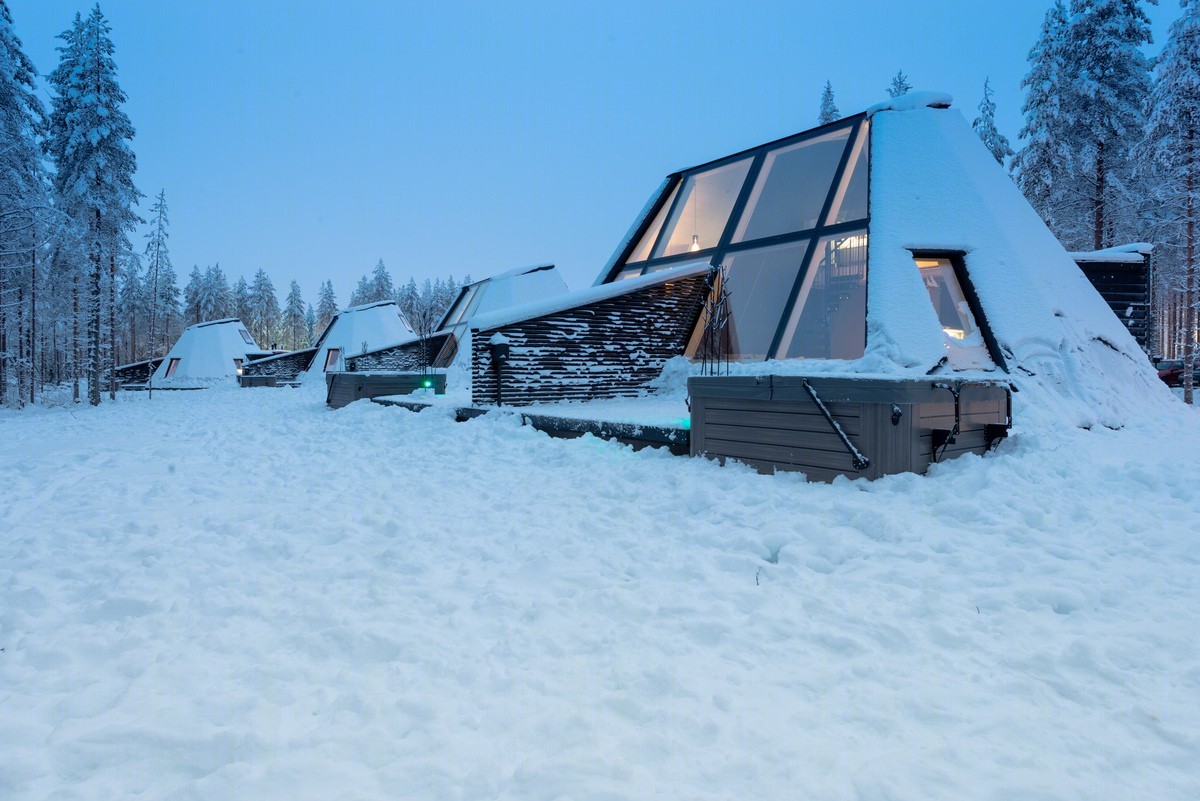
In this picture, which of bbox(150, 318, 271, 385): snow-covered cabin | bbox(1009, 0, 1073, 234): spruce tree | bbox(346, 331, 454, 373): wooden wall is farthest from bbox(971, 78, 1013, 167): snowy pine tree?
bbox(150, 318, 271, 385): snow-covered cabin

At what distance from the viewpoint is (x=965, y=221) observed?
35.1ft

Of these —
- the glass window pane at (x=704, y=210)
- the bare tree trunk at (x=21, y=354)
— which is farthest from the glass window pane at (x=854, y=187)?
the bare tree trunk at (x=21, y=354)

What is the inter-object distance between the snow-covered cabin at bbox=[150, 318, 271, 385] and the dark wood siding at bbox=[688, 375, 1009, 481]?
4144 cm

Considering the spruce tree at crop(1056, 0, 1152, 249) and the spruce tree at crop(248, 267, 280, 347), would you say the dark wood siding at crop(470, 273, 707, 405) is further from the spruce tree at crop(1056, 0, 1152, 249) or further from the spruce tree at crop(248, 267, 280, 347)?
the spruce tree at crop(248, 267, 280, 347)

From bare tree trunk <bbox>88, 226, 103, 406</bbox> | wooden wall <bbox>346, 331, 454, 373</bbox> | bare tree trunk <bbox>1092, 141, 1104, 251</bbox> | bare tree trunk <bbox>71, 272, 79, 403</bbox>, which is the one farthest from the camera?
wooden wall <bbox>346, 331, 454, 373</bbox>

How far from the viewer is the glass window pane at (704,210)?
13570 millimetres

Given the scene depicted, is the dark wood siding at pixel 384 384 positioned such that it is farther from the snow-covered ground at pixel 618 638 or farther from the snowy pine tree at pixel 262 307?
the snowy pine tree at pixel 262 307

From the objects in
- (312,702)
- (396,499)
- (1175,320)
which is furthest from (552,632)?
→ (1175,320)

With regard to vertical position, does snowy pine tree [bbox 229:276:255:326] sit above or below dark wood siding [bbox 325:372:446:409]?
above

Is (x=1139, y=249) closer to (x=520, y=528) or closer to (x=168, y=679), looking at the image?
(x=520, y=528)

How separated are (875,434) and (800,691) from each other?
3.65 m

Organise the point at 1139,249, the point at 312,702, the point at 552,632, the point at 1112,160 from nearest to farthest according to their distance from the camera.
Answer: the point at 312,702
the point at 552,632
the point at 1139,249
the point at 1112,160

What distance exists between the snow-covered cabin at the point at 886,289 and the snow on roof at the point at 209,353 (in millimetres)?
37342

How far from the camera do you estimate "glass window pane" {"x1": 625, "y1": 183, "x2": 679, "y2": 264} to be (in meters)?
14.7
